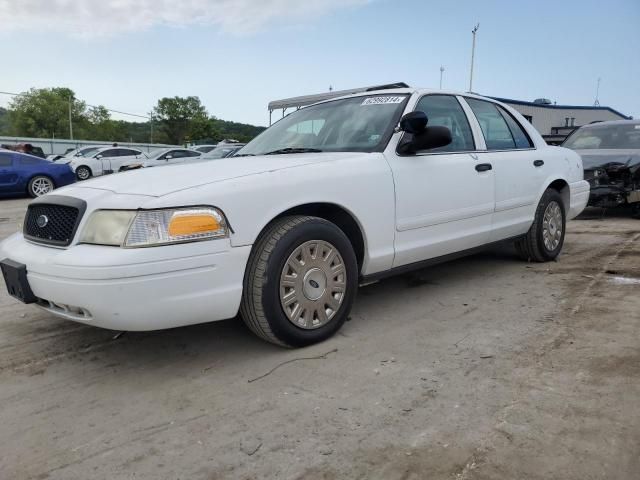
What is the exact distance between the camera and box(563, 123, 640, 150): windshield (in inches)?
333

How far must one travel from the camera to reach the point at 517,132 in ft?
15.8

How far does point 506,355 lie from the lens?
293cm

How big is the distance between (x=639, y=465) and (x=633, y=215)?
24.9ft

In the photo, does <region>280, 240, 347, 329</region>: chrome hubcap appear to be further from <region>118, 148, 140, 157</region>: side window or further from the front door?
<region>118, 148, 140, 157</region>: side window

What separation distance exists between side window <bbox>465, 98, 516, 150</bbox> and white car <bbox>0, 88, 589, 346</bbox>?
3cm

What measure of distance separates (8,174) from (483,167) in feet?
41.7

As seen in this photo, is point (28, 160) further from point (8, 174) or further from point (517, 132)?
point (517, 132)

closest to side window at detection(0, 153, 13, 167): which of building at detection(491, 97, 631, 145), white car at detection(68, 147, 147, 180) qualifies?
white car at detection(68, 147, 147, 180)

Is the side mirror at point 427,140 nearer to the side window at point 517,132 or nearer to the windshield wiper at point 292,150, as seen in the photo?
the windshield wiper at point 292,150

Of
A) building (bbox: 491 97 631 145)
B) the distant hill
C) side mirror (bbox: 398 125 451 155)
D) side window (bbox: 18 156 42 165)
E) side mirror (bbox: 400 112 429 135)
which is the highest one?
the distant hill

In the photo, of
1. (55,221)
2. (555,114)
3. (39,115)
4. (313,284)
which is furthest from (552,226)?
(39,115)

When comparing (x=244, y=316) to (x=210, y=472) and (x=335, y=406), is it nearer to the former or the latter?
(x=335, y=406)

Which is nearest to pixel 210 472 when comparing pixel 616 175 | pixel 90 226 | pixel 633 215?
pixel 90 226

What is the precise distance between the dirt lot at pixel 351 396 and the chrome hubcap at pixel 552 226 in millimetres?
1126
